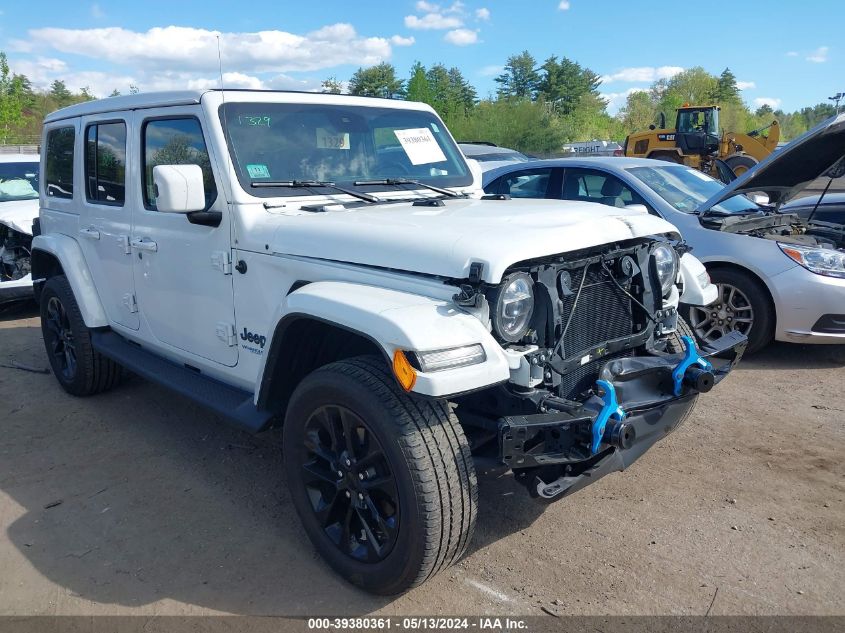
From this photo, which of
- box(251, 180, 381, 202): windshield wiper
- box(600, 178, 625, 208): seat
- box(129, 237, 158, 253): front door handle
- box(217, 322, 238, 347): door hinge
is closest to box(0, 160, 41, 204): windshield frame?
box(129, 237, 158, 253): front door handle

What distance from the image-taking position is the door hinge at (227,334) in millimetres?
3578

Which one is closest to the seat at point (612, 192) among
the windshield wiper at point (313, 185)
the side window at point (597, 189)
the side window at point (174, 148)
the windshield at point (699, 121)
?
the side window at point (597, 189)

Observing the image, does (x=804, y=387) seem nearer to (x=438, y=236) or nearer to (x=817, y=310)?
(x=817, y=310)

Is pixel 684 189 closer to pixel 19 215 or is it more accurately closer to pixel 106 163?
pixel 106 163

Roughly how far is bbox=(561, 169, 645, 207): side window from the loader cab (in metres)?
16.0

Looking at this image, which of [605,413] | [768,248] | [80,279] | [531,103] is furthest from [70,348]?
[531,103]

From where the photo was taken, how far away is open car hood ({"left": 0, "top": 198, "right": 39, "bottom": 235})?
25.4ft

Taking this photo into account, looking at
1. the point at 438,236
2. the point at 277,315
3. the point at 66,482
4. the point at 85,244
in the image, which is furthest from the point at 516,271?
the point at 85,244

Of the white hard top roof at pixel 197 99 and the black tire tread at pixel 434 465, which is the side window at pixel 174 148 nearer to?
the white hard top roof at pixel 197 99

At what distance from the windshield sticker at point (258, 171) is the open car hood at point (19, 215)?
538 centimetres

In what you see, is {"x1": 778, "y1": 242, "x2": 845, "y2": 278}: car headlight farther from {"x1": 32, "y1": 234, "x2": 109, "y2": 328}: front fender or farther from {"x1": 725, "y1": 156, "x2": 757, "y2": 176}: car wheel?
{"x1": 725, "y1": 156, "x2": 757, "y2": 176}: car wheel

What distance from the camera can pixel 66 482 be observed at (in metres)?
4.00

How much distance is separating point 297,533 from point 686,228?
4.33 metres

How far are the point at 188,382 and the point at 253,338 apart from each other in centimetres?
73
